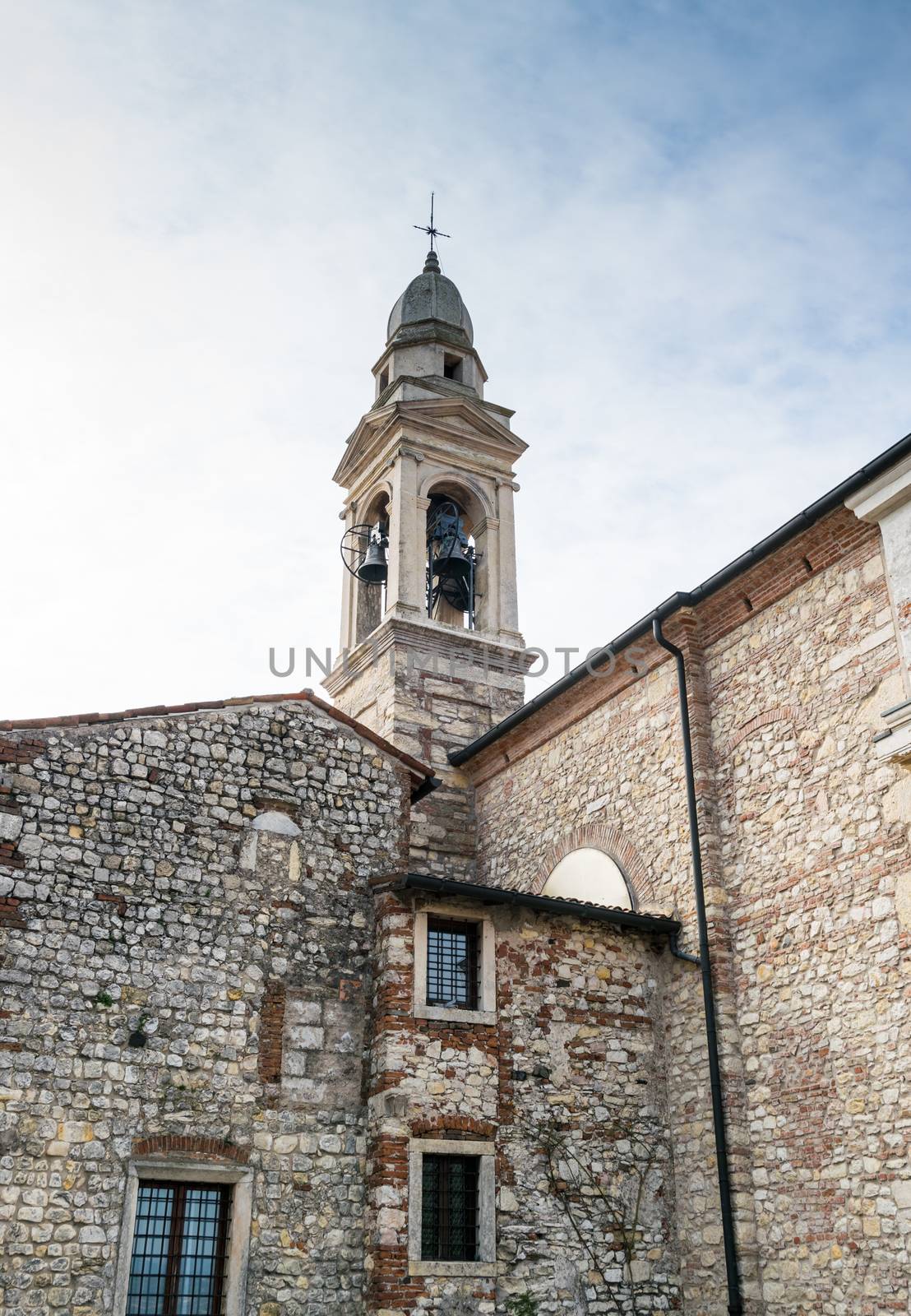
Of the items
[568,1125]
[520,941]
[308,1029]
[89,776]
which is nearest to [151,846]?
[89,776]

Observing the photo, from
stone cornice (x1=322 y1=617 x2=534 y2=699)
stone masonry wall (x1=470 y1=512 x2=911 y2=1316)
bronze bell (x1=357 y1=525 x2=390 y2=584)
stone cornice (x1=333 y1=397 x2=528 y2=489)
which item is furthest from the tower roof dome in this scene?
stone masonry wall (x1=470 y1=512 x2=911 y2=1316)

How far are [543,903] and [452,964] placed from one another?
3.21 feet

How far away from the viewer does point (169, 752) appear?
1033 cm

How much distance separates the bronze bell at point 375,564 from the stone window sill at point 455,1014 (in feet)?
29.7

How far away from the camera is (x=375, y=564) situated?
18.2m

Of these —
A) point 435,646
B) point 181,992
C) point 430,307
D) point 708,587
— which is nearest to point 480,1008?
point 181,992

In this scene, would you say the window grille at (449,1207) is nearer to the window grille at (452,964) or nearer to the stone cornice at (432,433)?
the window grille at (452,964)

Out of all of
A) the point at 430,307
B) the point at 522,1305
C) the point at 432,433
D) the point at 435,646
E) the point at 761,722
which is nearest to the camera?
the point at 522,1305

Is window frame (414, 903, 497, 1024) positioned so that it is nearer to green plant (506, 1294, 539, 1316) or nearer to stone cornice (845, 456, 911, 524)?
green plant (506, 1294, 539, 1316)

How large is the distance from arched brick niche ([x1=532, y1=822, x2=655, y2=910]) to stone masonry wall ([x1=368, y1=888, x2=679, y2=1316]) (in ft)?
2.19

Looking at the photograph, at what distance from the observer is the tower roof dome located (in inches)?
821

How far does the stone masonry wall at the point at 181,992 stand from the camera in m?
8.57

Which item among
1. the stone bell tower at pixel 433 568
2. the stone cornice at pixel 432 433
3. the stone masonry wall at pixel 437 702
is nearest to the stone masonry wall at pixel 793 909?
the stone masonry wall at pixel 437 702

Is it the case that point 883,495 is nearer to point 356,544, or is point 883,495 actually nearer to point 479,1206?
point 479,1206
